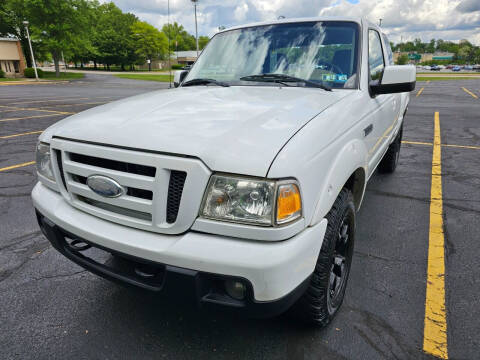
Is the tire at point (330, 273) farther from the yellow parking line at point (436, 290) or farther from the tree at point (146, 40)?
the tree at point (146, 40)

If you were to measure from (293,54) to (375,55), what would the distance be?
967mm

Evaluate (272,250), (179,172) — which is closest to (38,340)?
(179,172)

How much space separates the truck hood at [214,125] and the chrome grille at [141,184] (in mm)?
52

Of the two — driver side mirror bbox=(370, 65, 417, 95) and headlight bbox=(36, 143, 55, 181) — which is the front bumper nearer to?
headlight bbox=(36, 143, 55, 181)

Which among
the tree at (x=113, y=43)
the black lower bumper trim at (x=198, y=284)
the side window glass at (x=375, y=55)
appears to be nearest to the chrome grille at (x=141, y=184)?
the black lower bumper trim at (x=198, y=284)

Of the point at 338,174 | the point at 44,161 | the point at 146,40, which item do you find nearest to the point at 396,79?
the point at 338,174

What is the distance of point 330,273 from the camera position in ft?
6.36

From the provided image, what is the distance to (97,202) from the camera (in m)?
1.87

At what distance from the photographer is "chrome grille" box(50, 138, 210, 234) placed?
5.02 feet

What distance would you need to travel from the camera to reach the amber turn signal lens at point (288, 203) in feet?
4.94

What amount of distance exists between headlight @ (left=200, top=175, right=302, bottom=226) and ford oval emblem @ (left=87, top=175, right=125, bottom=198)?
45 centimetres

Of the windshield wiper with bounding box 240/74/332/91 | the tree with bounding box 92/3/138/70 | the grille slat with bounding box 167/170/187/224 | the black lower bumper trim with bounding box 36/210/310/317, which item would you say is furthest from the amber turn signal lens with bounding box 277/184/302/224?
the tree with bounding box 92/3/138/70

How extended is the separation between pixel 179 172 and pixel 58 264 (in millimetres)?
1896

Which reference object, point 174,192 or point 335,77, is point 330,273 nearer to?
point 174,192
